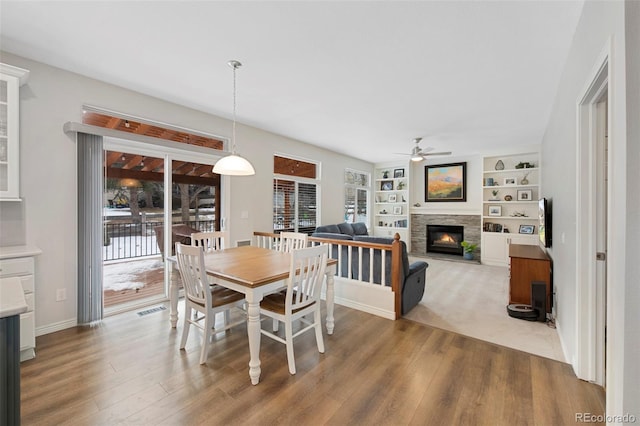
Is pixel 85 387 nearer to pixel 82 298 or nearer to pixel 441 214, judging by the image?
pixel 82 298

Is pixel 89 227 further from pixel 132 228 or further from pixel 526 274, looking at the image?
pixel 526 274

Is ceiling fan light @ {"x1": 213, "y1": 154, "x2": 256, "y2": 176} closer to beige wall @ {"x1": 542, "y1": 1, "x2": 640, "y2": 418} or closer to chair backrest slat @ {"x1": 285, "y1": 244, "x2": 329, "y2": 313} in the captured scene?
chair backrest slat @ {"x1": 285, "y1": 244, "x2": 329, "y2": 313}

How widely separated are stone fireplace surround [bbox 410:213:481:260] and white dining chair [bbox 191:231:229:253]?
5.63m

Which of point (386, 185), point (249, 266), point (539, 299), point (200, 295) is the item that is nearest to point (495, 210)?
point (386, 185)

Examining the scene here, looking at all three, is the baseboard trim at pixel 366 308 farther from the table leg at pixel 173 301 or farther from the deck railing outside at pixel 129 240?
the deck railing outside at pixel 129 240

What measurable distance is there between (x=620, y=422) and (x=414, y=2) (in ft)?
8.33

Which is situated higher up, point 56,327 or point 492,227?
point 492,227

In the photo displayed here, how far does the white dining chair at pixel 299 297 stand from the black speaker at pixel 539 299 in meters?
2.62

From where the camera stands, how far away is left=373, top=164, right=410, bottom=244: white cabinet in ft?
25.3

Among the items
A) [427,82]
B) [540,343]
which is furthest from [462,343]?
[427,82]

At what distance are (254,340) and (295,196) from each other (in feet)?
12.7

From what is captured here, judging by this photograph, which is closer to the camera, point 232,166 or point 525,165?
point 232,166

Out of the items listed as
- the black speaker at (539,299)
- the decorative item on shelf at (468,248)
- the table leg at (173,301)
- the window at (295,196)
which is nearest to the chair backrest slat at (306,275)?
the table leg at (173,301)

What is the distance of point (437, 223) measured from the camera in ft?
23.7
